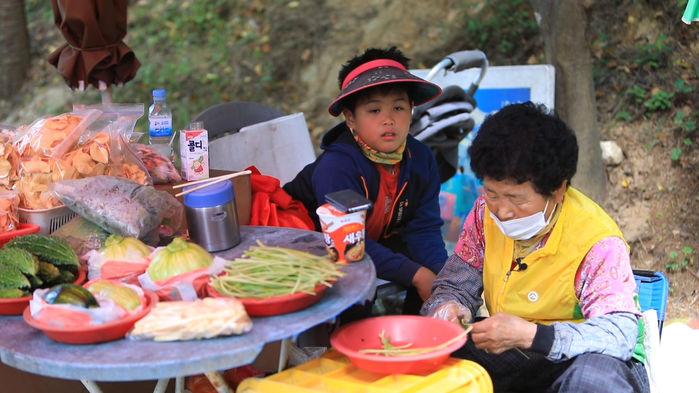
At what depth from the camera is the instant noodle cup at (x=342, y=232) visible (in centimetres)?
215

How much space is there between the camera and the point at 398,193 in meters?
3.29

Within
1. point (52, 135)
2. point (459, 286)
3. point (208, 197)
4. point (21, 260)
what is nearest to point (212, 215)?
point (208, 197)

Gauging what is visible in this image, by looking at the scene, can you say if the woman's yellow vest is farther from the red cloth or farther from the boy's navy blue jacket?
the red cloth

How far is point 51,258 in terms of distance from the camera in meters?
2.11

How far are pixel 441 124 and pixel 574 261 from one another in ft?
5.84

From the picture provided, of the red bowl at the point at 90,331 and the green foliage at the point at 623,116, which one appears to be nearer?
the red bowl at the point at 90,331

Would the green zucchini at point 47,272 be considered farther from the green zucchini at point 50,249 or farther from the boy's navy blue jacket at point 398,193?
the boy's navy blue jacket at point 398,193

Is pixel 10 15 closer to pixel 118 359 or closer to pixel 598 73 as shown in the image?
Result: pixel 598 73

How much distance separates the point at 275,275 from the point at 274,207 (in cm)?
127

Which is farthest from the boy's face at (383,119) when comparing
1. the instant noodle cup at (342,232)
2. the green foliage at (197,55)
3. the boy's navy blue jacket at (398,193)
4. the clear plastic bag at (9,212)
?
the green foliage at (197,55)

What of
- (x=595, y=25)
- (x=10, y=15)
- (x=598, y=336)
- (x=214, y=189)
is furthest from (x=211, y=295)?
(x=10, y=15)

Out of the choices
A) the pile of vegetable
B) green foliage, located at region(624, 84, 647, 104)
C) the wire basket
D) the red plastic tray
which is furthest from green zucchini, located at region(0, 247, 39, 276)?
green foliage, located at region(624, 84, 647, 104)

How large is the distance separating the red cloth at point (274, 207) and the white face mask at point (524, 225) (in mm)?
1111

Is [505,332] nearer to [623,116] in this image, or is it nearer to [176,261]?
[176,261]
